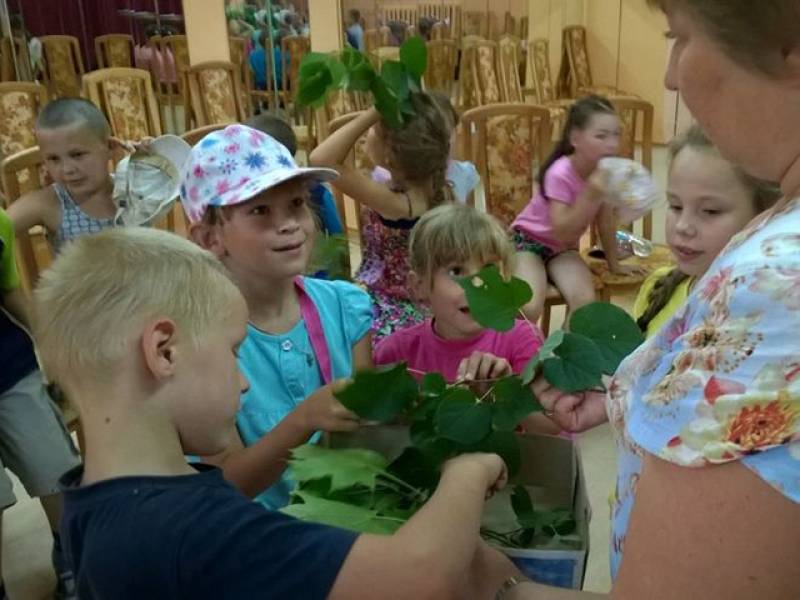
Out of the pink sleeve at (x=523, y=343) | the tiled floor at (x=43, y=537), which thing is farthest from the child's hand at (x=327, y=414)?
the tiled floor at (x=43, y=537)

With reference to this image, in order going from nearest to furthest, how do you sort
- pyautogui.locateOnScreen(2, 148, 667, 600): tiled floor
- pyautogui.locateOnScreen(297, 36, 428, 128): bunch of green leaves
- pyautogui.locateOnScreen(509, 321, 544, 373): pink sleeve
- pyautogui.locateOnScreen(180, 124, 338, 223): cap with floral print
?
pyautogui.locateOnScreen(180, 124, 338, 223): cap with floral print < pyautogui.locateOnScreen(509, 321, 544, 373): pink sleeve < pyautogui.locateOnScreen(297, 36, 428, 128): bunch of green leaves < pyautogui.locateOnScreen(2, 148, 667, 600): tiled floor

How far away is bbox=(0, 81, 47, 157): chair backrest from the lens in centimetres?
408

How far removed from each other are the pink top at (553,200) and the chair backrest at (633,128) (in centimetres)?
70

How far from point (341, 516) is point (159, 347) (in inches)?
10.5

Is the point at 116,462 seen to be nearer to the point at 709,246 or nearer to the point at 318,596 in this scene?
the point at 318,596

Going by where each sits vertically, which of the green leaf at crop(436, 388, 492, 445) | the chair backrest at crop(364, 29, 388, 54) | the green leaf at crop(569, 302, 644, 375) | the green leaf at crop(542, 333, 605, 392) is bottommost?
the green leaf at crop(436, 388, 492, 445)

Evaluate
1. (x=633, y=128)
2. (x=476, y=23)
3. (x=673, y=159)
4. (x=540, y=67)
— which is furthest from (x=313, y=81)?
(x=540, y=67)

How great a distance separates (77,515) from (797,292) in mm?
693

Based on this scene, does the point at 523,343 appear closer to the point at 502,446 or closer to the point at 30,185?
the point at 502,446

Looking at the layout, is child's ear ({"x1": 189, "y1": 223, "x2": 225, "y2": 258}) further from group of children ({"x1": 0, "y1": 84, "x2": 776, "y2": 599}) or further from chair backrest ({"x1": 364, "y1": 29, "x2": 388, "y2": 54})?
chair backrest ({"x1": 364, "y1": 29, "x2": 388, "y2": 54})

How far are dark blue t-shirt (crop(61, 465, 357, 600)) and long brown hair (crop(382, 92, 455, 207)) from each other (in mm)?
1525

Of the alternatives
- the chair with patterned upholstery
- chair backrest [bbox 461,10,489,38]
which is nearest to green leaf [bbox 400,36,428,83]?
the chair with patterned upholstery

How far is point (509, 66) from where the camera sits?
6207 mm

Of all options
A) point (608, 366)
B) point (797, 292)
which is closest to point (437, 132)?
point (608, 366)
